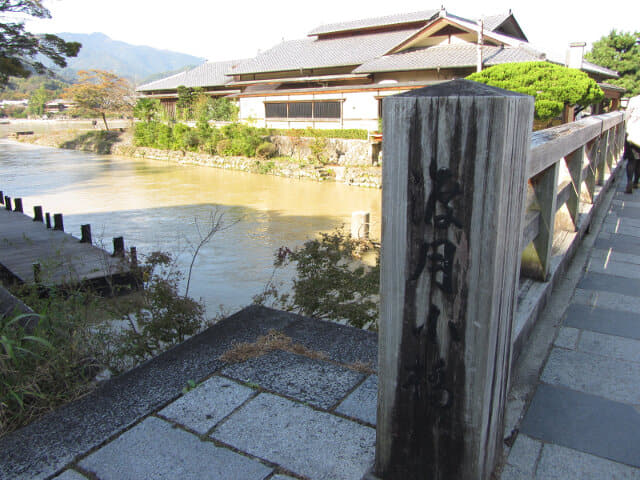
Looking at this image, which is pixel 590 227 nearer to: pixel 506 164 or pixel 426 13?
pixel 506 164

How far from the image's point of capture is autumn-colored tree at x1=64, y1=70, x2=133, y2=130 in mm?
36969

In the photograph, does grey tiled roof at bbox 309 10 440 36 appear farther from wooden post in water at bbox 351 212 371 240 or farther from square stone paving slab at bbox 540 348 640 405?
square stone paving slab at bbox 540 348 640 405

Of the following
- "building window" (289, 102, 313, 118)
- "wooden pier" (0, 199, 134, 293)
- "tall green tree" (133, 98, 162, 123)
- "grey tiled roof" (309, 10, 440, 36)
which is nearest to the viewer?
"wooden pier" (0, 199, 134, 293)

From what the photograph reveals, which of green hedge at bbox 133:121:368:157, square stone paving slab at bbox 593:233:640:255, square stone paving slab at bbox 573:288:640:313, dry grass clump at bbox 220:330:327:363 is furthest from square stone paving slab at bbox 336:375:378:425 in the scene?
green hedge at bbox 133:121:368:157

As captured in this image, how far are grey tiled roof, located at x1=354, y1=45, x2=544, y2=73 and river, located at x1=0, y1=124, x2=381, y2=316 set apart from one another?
601cm

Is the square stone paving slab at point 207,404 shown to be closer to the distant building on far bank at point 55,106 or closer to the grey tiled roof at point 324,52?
the grey tiled roof at point 324,52

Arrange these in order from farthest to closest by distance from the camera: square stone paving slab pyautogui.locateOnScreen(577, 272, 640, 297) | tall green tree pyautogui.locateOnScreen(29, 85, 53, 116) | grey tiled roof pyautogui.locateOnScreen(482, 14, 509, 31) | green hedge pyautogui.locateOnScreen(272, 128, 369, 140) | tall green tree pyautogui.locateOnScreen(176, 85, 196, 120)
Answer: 1. tall green tree pyautogui.locateOnScreen(29, 85, 53, 116)
2. tall green tree pyautogui.locateOnScreen(176, 85, 196, 120)
3. grey tiled roof pyautogui.locateOnScreen(482, 14, 509, 31)
4. green hedge pyautogui.locateOnScreen(272, 128, 369, 140)
5. square stone paving slab pyautogui.locateOnScreen(577, 272, 640, 297)

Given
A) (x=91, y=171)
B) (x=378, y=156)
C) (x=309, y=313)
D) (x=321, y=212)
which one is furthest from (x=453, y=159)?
(x=91, y=171)

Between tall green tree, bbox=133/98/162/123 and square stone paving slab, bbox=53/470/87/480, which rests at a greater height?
tall green tree, bbox=133/98/162/123

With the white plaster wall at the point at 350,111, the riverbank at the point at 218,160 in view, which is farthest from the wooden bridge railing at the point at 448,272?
the white plaster wall at the point at 350,111

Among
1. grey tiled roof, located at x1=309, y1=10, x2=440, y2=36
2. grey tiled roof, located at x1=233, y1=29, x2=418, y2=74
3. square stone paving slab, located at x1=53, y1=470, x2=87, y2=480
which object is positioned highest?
grey tiled roof, located at x1=309, y1=10, x2=440, y2=36

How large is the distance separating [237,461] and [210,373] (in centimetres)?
68

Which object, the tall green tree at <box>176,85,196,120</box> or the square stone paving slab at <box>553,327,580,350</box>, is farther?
the tall green tree at <box>176,85,196,120</box>

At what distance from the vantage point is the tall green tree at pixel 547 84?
542 inches
